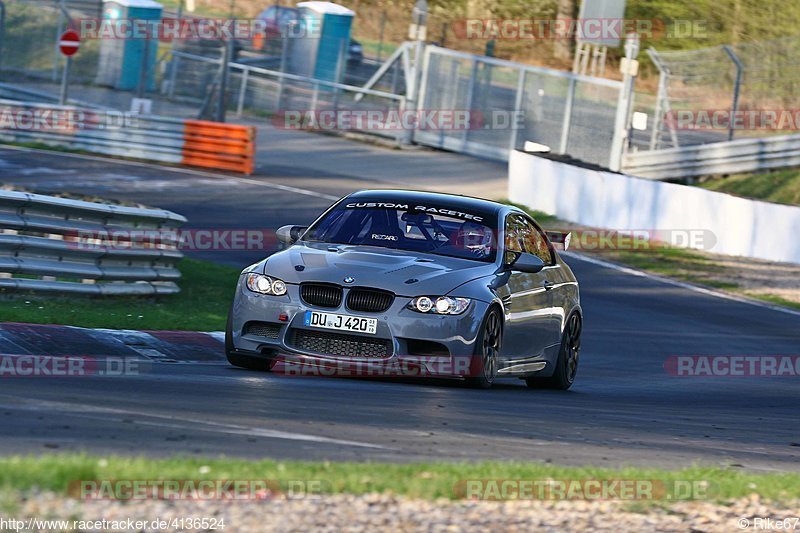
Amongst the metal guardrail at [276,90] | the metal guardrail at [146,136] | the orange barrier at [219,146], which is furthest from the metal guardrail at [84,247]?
the metal guardrail at [276,90]

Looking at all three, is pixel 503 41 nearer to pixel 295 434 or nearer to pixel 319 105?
pixel 319 105

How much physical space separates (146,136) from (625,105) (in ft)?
34.6

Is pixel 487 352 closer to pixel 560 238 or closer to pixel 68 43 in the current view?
pixel 560 238

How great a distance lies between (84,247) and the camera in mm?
13914

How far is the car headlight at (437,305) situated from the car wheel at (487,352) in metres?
0.26

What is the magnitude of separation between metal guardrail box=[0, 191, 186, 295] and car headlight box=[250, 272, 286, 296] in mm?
3726

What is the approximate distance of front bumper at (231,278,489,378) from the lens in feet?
32.4

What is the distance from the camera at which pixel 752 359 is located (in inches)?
616

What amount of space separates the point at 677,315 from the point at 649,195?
6879mm

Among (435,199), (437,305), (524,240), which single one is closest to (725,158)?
(524,240)

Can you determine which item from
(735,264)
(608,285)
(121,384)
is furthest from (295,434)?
(735,264)

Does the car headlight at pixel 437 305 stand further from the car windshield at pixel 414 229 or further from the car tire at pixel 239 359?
the car tire at pixel 239 359

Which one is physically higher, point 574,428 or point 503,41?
point 503,41

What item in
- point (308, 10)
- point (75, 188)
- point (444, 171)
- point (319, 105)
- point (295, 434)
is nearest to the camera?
point (295, 434)
